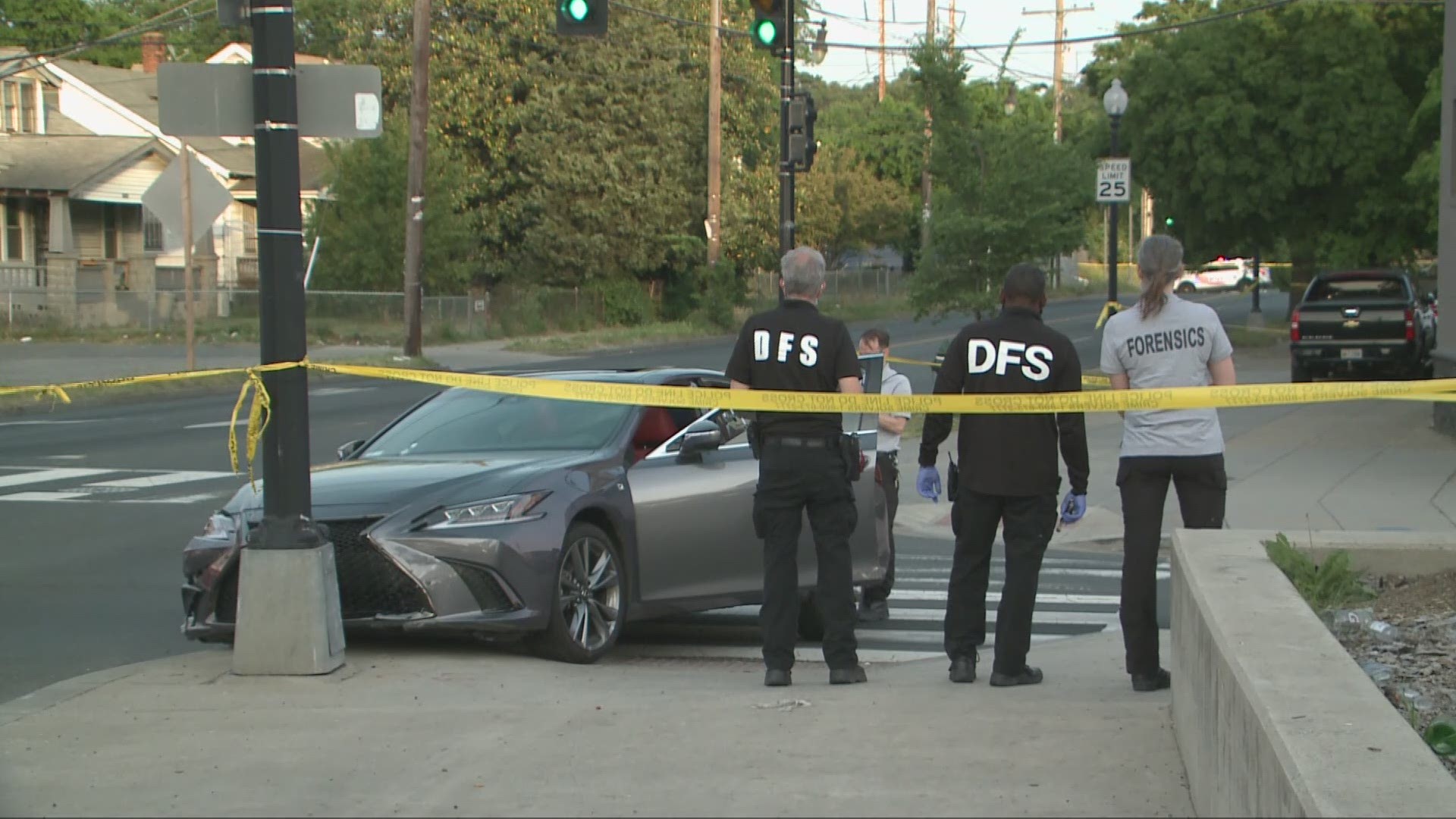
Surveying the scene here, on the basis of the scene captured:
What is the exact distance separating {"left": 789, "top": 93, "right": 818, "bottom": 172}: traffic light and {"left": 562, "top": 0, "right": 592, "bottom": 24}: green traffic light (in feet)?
11.0

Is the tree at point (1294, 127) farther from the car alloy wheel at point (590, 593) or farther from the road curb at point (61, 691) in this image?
the road curb at point (61, 691)

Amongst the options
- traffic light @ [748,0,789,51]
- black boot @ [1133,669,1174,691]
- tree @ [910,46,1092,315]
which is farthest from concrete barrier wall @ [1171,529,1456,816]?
tree @ [910,46,1092,315]

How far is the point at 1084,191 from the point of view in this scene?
80.7 ft

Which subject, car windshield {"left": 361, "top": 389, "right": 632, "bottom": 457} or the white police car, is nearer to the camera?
car windshield {"left": 361, "top": 389, "right": 632, "bottom": 457}

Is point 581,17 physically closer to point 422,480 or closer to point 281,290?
point 422,480

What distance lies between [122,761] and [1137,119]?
36.8 m

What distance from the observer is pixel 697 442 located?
28.2 feet

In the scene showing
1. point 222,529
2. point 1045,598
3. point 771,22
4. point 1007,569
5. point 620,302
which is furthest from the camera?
point 620,302

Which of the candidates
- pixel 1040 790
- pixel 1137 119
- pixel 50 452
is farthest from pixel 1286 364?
pixel 1040 790

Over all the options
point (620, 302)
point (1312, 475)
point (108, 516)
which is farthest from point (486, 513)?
point (620, 302)

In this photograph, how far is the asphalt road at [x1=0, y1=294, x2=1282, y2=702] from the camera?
8.67 meters

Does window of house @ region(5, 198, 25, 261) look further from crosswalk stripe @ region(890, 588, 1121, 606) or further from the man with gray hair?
the man with gray hair

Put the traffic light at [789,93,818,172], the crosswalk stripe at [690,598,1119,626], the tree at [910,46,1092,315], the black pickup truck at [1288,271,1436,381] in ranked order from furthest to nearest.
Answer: the black pickup truck at [1288,271,1436,381]
the tree at [910,46,1092,315]
the traffic light at [789,93,818,172]
the crosswalk stripe at [690,598,1119,626]

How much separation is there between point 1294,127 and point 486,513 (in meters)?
32.4
